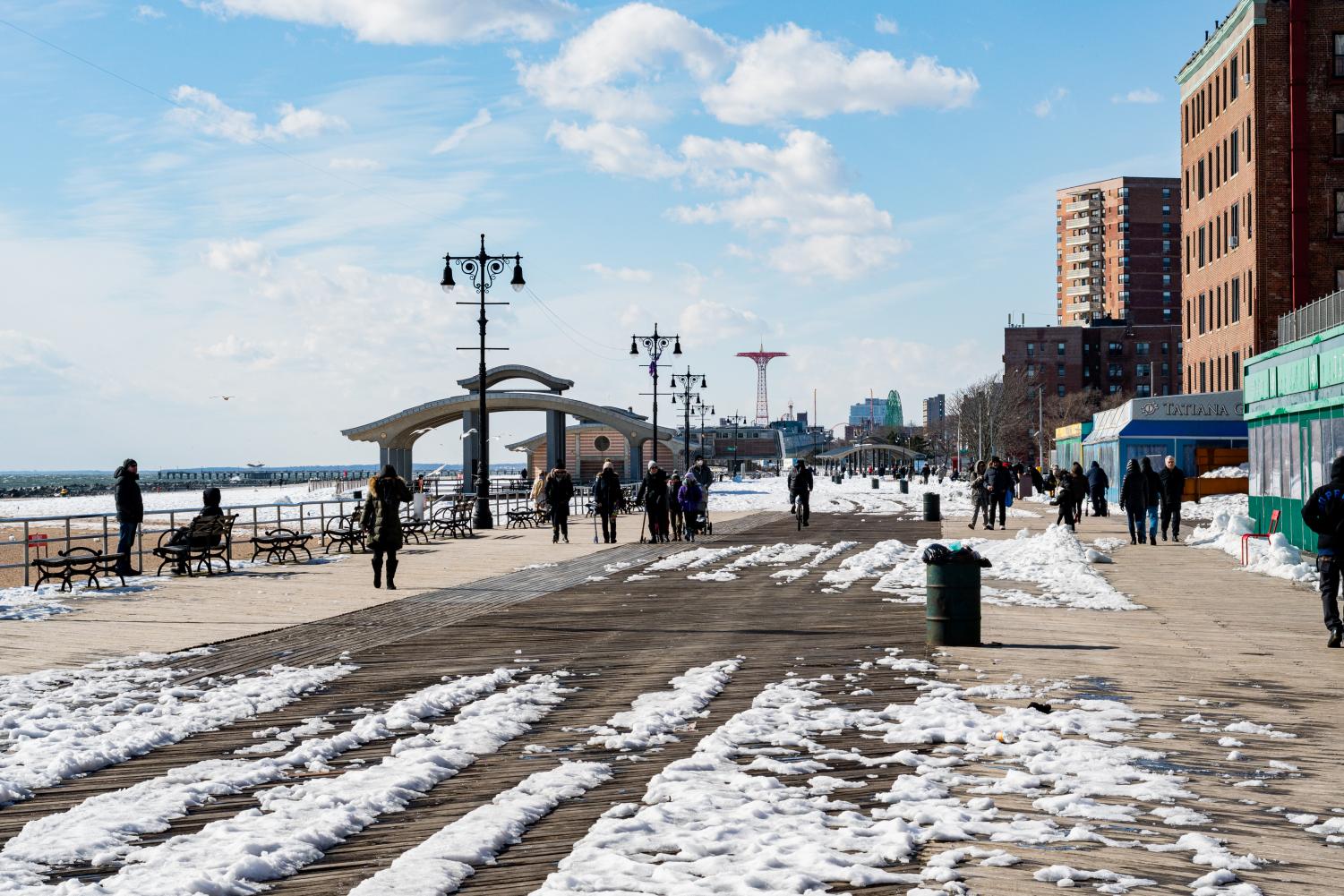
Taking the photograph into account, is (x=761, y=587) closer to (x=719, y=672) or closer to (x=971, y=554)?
(x=971, y=554)

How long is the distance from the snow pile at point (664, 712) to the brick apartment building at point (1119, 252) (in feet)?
493

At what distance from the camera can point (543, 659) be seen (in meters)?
12.5

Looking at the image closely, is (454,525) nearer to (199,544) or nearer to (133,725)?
(199,544)

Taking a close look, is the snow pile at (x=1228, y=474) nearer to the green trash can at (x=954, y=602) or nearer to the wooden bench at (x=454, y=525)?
the wooden bench at (x=454, y=525)

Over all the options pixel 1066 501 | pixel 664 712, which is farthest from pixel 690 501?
pixel 664 712

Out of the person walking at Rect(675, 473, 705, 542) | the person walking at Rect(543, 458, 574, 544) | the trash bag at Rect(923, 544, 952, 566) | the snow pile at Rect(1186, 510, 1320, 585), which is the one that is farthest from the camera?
the person walking at Rect(675, 473, 705, 542)

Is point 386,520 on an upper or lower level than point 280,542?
upper

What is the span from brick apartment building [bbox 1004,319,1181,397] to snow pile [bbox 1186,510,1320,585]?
116864mm

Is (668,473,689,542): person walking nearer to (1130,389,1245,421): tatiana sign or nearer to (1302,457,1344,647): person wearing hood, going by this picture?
(1302,457,1344,647): person wearing hood

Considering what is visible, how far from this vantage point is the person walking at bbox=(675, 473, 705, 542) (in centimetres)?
3150

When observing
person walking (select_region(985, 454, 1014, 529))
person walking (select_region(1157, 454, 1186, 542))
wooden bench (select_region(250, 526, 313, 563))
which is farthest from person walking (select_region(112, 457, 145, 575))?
person walking (select_region(985, 454, 1014, 529))

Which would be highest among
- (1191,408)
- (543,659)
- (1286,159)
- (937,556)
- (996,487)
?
(1286,159)

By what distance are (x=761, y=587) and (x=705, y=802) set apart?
12646mm

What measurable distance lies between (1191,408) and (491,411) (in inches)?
2234
